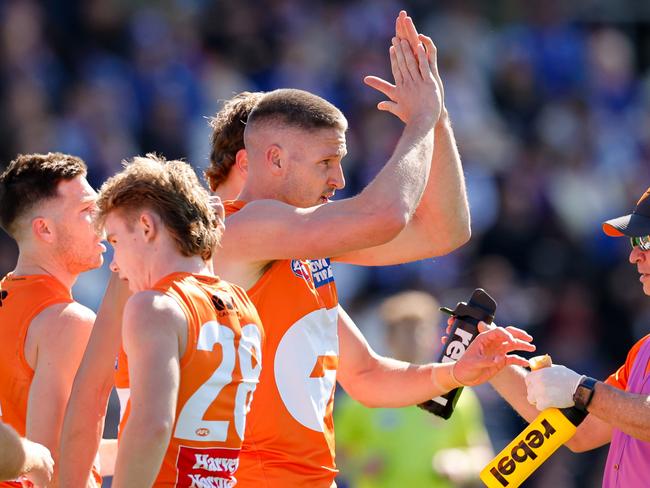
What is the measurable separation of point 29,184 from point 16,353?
0.70 metres

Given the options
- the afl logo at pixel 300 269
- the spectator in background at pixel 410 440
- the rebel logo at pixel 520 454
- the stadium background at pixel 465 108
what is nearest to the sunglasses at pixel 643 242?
the rebel logo at pixel 520 454

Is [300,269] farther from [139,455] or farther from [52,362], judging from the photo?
[139,455]

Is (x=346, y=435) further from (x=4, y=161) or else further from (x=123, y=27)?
(x=123, y=27)

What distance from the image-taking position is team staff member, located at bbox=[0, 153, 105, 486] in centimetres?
389

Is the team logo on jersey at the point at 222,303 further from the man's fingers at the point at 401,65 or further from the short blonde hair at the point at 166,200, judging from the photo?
the man's fingers at the point at 401,65

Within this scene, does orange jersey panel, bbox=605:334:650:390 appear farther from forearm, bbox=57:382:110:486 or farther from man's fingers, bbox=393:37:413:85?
forearm, bbox=57:382:110:486

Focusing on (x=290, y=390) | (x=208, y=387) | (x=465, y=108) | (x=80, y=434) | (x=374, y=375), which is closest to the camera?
(x=208, y=387)

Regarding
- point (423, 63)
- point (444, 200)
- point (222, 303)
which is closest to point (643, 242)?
point (444, 200)

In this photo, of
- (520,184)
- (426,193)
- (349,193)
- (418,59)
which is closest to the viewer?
(418,59)

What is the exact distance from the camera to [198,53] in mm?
11766

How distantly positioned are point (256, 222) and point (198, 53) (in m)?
8.11

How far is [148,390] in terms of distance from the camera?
3.11 metres

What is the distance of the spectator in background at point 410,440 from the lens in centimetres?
665

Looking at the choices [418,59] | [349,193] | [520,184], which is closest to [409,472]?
[418,59]
